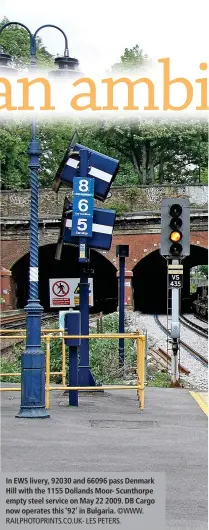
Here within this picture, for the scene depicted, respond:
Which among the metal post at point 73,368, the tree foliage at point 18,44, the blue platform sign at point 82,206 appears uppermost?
the tree foliage at point 18,44

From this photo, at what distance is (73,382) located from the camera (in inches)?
541

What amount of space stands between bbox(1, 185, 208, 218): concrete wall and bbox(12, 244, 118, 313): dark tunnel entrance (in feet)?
9.61

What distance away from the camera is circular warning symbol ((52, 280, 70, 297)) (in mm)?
22797

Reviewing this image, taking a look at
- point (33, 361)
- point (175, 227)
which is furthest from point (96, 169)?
point (33, 361)

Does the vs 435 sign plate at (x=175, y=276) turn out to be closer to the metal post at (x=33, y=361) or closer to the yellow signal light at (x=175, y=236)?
the yellow signal light at (x=175, y=236)

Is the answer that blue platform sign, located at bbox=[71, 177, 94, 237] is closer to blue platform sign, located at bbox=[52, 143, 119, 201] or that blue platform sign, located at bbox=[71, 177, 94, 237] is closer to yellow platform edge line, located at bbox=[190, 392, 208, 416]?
blue platform sign, located at bbox=[52, 143, 119, 201]

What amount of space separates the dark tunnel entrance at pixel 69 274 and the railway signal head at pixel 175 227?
39811mm

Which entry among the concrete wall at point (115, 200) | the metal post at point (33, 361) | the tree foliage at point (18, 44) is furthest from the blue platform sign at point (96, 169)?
the concrete wall at point (115, 200)

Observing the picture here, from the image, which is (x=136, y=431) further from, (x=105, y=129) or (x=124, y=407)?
(x=105, y=129)

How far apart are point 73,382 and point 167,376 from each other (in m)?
7.28

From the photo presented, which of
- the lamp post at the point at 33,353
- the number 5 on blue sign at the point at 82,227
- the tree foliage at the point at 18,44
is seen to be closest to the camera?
the lamp post at the point at 33,353

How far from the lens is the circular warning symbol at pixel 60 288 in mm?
22797

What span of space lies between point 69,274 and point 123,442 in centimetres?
5468

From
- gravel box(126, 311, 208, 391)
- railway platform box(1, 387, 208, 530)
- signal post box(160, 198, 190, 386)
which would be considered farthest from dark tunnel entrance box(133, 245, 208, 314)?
railway platform box(1, 387, 208, 530)
